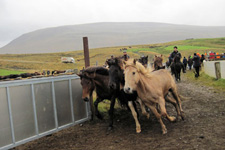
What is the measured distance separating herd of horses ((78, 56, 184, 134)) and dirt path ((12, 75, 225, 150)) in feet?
1.02

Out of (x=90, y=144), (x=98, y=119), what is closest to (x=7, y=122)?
(x=90, y=144)

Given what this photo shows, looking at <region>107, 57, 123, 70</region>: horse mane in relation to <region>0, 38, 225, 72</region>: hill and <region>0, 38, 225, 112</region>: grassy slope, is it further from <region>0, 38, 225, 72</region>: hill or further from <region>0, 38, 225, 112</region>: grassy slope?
<region>0, 38, 225, 72</region>: hill

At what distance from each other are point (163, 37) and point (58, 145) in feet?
522

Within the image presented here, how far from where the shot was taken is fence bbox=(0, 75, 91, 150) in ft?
18.9

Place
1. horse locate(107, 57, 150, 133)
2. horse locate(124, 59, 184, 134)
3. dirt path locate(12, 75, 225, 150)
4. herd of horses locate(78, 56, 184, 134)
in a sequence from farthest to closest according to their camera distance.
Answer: horse locate(107, 57, 150, 133) → herd of horses locate(78, 56, 184, 134) → horse locate(124, 59, 184, 134) → dirt path locate(12, 75, 225, 150)

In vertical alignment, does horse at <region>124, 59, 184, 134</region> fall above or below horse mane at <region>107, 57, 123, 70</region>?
below

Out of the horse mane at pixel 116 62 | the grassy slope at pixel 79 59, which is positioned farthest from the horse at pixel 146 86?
the grassy slope at pixel 79 59

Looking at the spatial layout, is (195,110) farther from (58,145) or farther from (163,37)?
(163,37)

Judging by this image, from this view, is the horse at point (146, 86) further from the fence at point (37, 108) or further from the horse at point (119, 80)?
the fence at point (37, 108)

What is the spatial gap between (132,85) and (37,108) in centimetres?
280

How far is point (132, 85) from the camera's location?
565 cm

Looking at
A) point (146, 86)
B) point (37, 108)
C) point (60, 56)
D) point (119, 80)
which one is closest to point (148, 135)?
point (146, 86)

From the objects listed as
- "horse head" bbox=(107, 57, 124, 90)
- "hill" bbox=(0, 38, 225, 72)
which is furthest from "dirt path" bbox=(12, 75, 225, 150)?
"hill" bbox=(0, 38, 225, 72)

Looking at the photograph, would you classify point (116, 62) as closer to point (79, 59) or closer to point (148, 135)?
point (148, 135)
